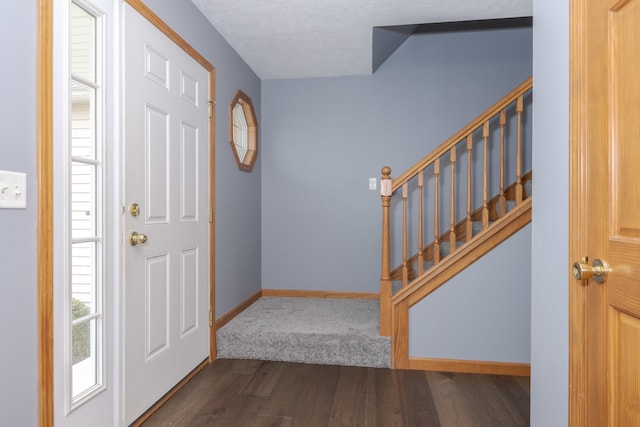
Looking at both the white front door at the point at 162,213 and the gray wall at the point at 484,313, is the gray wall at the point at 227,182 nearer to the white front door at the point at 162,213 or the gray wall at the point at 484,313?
the white front door at the point at 162,213

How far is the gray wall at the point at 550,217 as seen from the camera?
1.16 meters

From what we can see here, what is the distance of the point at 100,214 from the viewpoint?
167cm

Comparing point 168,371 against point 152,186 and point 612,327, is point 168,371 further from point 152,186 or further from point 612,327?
point 612,327

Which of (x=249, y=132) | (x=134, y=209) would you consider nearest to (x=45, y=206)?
(x=134, y=209)

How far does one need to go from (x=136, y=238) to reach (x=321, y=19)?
1.95m

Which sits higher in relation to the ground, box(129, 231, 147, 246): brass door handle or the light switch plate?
the light switch plate

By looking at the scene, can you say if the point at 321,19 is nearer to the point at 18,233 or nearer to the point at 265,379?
the point at 18,233

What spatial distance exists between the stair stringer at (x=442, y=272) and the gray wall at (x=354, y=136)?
128cm

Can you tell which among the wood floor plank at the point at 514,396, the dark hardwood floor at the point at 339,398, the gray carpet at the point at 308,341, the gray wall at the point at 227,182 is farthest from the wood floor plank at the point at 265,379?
the wood floor plank at the point at 514,396

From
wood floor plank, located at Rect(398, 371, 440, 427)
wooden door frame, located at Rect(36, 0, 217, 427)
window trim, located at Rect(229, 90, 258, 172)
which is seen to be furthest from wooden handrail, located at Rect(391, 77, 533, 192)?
wooden door frame, located at Rect(36, 0, 217, 427)

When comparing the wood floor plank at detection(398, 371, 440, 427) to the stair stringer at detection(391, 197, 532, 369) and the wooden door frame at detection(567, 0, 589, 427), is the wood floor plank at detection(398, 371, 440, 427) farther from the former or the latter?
the wooden door frame at detection(567, 0, 589, 427)

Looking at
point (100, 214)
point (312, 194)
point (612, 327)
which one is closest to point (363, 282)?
point (312, 194)

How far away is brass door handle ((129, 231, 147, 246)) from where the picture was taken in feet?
6.05

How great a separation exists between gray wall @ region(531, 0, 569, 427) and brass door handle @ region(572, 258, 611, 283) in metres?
0.12
